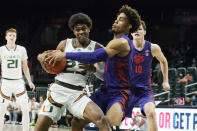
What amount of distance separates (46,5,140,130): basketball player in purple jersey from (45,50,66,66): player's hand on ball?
24.7 inches

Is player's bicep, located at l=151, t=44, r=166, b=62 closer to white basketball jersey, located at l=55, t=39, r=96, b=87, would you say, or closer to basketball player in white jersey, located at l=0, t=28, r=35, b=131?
white basketball jersey, located at l=55, t=39, r=96, b=87

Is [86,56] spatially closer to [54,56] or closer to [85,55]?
[85,55]

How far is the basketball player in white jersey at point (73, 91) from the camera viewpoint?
15.5 ft

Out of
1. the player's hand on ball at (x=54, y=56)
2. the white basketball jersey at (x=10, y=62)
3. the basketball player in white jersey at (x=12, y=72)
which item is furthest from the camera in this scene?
the white basketball jersey at (x=10, y=62)

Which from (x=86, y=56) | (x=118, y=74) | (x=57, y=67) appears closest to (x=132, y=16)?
(x=118, y=74)

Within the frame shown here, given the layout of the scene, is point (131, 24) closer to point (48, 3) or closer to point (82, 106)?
point (82, 106)

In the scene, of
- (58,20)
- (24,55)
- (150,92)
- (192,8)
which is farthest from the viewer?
(58,20)

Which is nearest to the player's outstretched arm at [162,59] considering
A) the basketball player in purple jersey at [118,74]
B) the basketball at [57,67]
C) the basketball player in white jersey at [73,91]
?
the basketball player in purple jersey at [118,74]

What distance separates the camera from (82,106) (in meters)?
4.74

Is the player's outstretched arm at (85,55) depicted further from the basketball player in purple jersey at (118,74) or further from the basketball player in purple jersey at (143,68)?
the basketball player in purple jersey at (143,68)

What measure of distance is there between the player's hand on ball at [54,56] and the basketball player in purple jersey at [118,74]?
0.63m

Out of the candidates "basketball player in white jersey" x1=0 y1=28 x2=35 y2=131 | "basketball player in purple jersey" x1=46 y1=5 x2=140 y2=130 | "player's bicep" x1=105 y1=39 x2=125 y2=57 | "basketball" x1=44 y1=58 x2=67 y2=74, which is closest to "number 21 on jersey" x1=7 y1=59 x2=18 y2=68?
"basketball player in white jersey" x1=0 y1=28 x2=35 y2=131

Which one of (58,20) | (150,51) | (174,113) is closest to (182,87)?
(174,113)

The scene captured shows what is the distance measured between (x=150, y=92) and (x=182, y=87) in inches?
249
